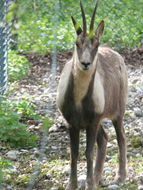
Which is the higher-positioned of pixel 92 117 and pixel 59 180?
pixel 92 117

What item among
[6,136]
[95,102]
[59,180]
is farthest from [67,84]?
[6,136]

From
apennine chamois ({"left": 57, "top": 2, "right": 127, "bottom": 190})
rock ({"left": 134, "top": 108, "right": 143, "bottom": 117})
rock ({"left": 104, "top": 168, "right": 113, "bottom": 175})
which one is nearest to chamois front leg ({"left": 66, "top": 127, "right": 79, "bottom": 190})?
apennine chamois ({"left": 57, "top": 2, "right": 127, "bottom": 190})

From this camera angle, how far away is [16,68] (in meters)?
12.5

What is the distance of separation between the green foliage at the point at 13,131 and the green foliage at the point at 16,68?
151 inches

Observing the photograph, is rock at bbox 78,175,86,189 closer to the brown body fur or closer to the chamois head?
the brown body fur

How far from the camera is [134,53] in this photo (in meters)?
14.3

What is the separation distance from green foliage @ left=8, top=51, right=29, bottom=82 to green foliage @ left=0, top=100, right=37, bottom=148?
3839 mm

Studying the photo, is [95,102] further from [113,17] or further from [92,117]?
[113,17]

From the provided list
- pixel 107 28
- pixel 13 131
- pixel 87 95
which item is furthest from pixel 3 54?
pixel 107 28

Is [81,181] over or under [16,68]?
under

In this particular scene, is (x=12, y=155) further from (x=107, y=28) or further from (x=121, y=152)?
(x=107, y=28)

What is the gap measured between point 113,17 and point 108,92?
906 cm

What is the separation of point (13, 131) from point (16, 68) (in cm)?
443

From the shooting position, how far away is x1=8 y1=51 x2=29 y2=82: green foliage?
12.2 m
